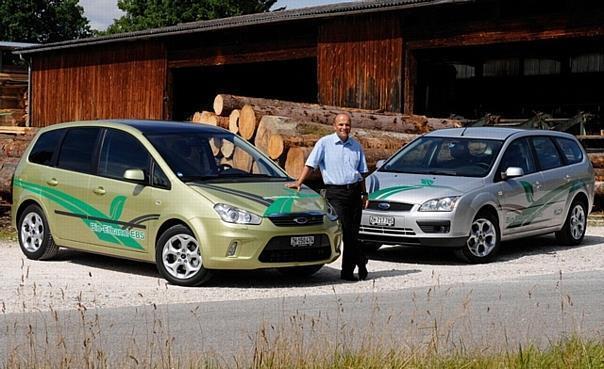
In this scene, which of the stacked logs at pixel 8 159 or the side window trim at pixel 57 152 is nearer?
the side window trim at pixel 57 152

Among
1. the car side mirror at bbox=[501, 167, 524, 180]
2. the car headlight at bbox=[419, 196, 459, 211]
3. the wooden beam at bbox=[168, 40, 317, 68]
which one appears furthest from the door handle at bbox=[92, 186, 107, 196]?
the wooden beam at bbox=[168, 40, 317, 68]

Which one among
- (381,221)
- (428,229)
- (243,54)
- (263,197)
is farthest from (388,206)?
(243,54)

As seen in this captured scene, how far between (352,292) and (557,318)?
252 centimetres

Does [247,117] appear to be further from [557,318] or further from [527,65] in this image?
[527,65]

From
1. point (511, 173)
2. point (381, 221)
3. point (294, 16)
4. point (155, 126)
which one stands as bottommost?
point (381, 221)

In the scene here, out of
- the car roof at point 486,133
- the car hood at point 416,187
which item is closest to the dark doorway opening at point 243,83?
the car roof at point 486,133

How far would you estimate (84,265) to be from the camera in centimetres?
1331

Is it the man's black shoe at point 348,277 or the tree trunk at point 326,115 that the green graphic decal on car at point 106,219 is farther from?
the tree trunk at point 326,115

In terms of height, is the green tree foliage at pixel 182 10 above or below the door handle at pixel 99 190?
above

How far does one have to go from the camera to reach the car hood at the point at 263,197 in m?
11.4

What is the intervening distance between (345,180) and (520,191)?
149 inches

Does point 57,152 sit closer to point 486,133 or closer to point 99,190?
point 99,190

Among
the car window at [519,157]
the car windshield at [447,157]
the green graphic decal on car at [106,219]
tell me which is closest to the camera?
the green graphic decal on car at [106,219]

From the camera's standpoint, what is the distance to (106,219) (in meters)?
12.3
